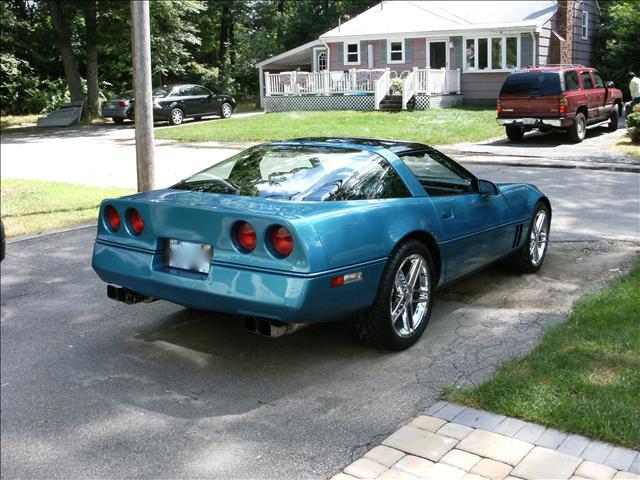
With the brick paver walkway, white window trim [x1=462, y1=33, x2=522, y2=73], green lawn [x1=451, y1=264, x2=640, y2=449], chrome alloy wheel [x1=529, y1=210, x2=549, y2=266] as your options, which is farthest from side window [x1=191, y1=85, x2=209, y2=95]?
the brick paver walkway

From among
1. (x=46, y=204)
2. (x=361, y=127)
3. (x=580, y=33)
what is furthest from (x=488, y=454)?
(x=580, y=33)

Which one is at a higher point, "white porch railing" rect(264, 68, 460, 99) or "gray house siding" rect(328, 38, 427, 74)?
"gray house siding" rect(328, 38, 427, 74)

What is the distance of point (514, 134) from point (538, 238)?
13962 millimetres

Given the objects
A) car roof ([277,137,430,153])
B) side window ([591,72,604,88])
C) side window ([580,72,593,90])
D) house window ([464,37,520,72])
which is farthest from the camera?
house window ([464,37,520,72])

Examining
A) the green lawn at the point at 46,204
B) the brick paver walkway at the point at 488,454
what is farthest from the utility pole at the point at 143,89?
the brick paver walkway at the point at 488,454

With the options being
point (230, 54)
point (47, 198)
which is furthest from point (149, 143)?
point (230, 54)

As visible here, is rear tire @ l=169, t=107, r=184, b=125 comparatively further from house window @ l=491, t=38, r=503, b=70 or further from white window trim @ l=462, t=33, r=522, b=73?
house window @ l=491, t=38, r=503, b=70

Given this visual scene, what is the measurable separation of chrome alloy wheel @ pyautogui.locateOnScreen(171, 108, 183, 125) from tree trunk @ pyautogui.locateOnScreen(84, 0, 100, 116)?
17.9 ft

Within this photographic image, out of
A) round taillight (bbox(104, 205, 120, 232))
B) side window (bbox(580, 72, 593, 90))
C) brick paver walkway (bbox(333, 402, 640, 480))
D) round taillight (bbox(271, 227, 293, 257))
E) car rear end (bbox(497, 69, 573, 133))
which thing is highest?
side window (bbox(580, 72, 593, 90))

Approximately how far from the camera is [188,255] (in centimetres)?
470

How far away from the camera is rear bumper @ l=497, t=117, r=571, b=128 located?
737 inches

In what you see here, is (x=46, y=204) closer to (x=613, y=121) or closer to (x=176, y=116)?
(x=613, y=121)

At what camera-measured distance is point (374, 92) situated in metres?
29.7

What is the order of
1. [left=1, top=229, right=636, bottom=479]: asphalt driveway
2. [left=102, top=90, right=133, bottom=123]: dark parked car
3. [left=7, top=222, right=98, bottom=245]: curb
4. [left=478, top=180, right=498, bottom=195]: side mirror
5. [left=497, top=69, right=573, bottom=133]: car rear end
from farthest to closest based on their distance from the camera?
[left=102, top=90, right=133, bottom=123]: dark parked car → [left=497, top=69, right=573, bottom=133]: car rear end → [left=7, top=222, right=98, bottom=245]: curb → [left=478, top=180, right=498, bottom=195]: side mirror → [left=1, top=229, right=636, bottom=479]: asphalt driveway
